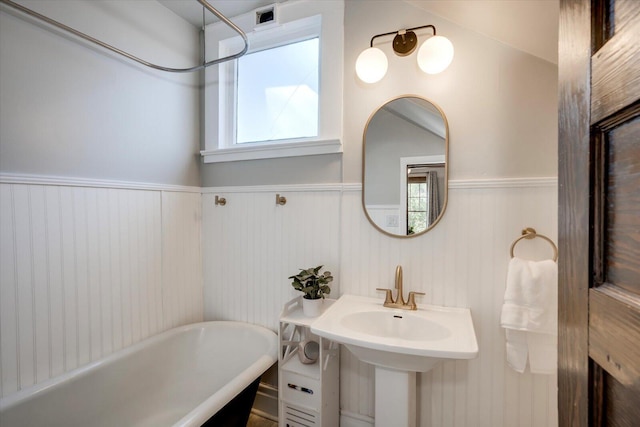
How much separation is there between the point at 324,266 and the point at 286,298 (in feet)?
1.15

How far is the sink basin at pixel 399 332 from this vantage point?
110 cm

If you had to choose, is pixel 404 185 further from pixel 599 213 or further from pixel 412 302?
pixel 599 213

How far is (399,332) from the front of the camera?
4.70ft

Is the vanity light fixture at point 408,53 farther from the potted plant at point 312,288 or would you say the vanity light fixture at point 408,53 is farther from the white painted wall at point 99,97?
the white painted wall at point 99,97

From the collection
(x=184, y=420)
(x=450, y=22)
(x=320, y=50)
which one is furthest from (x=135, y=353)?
(x=450, y=22)

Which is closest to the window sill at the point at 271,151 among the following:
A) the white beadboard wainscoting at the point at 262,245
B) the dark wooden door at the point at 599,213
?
the white beadboard wainscoting at the point at 262,245

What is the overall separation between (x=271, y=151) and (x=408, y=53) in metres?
0.96

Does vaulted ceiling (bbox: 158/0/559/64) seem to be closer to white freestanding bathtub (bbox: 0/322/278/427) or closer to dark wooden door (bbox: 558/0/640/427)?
dark wooden door (bbox: 558/0/640/427)

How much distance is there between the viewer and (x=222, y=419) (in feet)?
4.19

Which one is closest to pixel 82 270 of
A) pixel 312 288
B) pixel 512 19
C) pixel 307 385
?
pixel 312 288

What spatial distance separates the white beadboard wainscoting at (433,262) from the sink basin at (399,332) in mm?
141

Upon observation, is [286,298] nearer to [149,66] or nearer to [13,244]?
[13,244]

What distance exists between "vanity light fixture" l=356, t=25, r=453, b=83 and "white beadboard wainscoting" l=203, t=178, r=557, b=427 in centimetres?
60

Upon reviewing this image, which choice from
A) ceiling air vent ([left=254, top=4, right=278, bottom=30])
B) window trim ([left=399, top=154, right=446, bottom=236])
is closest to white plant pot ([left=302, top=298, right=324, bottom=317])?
window trim ([left=399, top=154, right=446, bottom=236])
